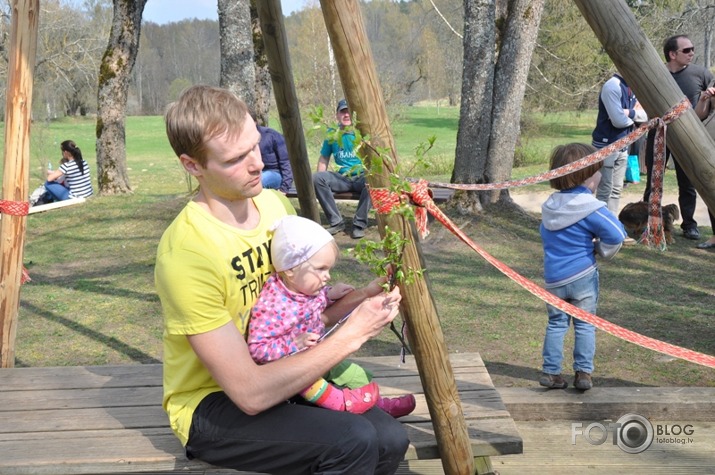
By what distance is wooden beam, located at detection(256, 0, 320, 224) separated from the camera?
12.0ft

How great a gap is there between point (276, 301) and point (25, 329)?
405cm

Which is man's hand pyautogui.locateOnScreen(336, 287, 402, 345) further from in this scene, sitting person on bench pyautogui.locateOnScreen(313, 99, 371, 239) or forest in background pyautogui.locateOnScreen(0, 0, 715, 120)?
sitting person on bench pyautogui.locateOnScreen(313, 99, 371, 239)

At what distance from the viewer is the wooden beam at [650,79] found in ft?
9.79

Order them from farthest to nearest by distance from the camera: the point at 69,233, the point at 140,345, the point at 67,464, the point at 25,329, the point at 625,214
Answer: the point at 69,233
the point at 625,214
the point at 25,329
the point at 140,345
the point at 67,464

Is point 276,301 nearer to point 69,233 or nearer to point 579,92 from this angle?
point 69,233

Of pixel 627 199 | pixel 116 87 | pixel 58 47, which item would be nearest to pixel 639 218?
pixel 627 199

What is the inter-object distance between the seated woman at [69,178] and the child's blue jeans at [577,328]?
9.23 metres

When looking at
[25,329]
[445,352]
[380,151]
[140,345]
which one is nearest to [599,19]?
[380,151]

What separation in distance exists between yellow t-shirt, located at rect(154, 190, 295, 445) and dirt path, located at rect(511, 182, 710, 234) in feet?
24.7

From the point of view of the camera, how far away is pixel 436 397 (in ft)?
8.36

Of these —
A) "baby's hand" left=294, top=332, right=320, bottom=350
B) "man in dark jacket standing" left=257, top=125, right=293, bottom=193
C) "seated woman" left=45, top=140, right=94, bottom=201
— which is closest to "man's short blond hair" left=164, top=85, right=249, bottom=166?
"baby's hand" left=294, top=332, right=320, bottom=350

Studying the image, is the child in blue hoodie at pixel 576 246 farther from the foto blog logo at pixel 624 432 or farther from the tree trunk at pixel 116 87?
the tree trunk at pixel 116 87

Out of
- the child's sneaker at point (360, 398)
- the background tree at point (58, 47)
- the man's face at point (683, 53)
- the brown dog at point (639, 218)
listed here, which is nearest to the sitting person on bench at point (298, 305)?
the child's sneaker at point (360, 398)

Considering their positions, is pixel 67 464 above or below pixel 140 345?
above
